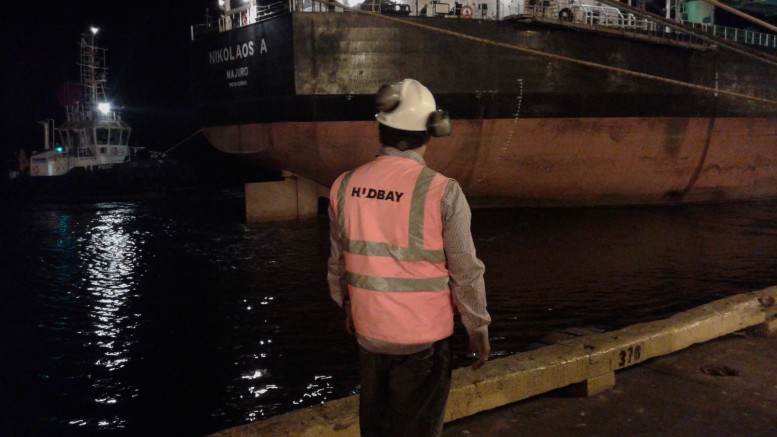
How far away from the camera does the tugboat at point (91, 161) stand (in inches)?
850

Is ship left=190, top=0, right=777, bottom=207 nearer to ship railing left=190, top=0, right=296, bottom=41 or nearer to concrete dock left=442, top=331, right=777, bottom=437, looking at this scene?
ship railing left=190, top=0, right=296, bottom=41

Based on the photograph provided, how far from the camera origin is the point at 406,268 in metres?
1.92

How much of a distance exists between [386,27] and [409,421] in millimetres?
10788

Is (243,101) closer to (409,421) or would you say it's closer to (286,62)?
(286,62)

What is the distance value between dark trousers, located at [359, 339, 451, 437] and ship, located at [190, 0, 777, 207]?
10.3 metres

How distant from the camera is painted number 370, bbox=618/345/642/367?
11.5 feet

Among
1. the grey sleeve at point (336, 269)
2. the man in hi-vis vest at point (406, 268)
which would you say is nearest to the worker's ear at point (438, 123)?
the man in hi-vis vest at point (406, 268)

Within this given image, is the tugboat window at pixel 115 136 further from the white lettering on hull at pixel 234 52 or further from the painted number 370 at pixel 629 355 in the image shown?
the painted number 370 at pixel 629 355

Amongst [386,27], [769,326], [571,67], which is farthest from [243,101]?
[769,326]

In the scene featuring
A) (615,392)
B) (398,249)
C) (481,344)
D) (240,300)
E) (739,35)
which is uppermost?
(739,35)

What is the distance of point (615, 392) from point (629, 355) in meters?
0.27

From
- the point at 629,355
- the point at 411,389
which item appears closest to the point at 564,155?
the point at 629,355

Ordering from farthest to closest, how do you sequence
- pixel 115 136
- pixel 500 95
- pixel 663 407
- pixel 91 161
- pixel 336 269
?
pixel 115 136
pixel 91 161
pixel 500 95
pixel 663 407
pixel 336 269

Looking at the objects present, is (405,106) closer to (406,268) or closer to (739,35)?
(406,268)
